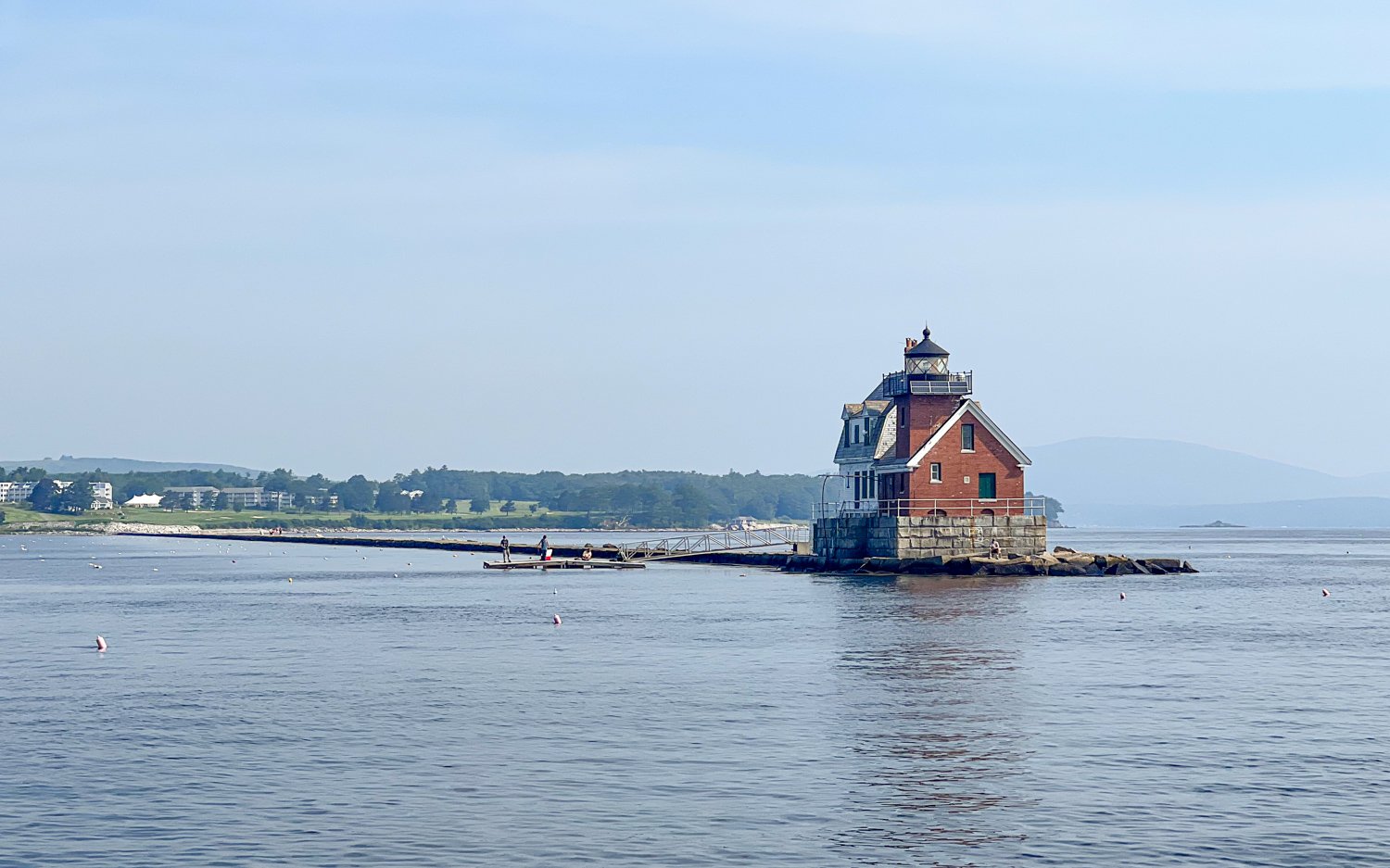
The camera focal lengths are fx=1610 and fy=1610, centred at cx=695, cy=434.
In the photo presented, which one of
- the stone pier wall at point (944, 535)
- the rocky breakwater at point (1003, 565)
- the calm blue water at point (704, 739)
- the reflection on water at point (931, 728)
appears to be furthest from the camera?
the stone pier wall at point (944, 535)

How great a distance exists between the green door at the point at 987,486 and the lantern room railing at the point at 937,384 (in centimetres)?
528

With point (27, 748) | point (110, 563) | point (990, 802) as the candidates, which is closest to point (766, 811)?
point (990, 802)

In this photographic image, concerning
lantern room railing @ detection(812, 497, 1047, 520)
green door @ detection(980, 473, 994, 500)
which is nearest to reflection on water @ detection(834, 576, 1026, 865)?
lantern room railing @ detection(812, 497, 1047, 520)

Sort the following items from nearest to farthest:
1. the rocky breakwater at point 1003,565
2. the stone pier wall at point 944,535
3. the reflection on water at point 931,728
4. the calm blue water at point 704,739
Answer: the calm blue water at point 704,739
the reflection on water at point 931,728
the rocky breakwater at point 1003,565
the stone pier wall at point 944,535

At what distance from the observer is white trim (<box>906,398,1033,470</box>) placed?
94.7 meters

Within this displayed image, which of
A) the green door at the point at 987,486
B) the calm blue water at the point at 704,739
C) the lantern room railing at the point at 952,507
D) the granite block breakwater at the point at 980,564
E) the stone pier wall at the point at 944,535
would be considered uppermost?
the green door at the point at 987,486

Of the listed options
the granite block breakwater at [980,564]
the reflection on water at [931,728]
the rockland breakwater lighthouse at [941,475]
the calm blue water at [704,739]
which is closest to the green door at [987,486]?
the rockland breakwater lighthouse at [941,475]

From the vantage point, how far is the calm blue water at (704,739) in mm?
25188

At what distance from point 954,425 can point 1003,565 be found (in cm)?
880

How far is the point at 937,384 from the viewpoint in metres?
96.9

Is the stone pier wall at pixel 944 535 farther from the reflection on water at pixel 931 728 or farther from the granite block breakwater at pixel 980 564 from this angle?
the reflection on water at pixel 931 728

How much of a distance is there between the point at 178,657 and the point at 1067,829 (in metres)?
35.6

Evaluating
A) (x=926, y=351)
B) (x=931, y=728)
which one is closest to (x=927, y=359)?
(x=926, y=351)

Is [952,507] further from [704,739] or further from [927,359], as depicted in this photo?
[704,739]
